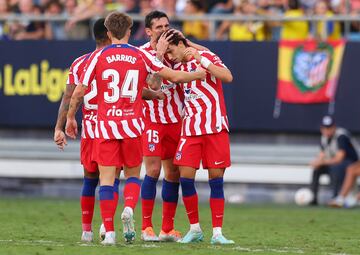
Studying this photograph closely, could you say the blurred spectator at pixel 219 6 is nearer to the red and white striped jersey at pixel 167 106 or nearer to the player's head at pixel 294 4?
the player's head at pixel 294 4

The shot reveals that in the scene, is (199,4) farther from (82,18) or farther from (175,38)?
(175,38)

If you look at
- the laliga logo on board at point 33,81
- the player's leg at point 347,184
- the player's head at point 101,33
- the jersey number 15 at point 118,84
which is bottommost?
the player's leg at point 347,184

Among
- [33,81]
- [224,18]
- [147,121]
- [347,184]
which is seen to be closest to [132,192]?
[147,121]

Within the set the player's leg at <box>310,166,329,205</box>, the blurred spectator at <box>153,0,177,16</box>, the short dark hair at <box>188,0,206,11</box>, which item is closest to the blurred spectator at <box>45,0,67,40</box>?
the blurred spectator at <box>153,0,177,16</box>

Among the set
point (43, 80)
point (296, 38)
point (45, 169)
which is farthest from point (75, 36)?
point (296, 38)

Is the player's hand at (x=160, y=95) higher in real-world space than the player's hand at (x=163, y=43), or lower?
lower

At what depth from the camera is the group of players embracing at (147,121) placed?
1120cm

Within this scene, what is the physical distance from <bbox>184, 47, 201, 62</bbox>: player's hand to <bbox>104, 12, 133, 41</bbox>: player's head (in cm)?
86

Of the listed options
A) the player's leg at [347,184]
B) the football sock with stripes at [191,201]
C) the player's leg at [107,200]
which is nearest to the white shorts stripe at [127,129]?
the player's leg at [107,200]

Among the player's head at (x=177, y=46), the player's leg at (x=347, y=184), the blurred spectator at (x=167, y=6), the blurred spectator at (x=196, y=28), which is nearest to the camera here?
the player's head at (x=177, y=46)

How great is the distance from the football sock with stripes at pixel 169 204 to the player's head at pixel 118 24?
1.99m

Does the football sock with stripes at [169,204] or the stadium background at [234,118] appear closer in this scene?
the football sock with stripes at [169,204]

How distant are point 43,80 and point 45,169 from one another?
168 cm

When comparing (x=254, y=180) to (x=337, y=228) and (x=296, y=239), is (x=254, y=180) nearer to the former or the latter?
(x=337, y=228)
